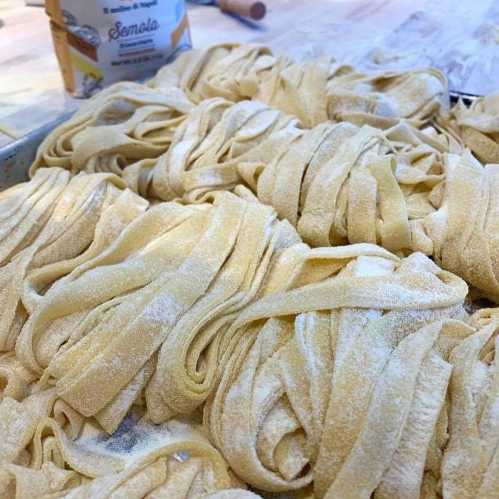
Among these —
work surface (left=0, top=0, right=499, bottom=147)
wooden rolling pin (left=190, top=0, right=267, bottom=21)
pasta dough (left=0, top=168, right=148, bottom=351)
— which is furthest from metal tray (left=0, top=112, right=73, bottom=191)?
wooden rolling pin (left=190, top=0, right=267, bottom=21)

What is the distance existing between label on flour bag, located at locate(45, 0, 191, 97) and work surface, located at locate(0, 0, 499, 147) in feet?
0.35

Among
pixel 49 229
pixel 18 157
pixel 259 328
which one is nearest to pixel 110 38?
pixel 18 157

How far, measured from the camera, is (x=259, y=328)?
0.88 m

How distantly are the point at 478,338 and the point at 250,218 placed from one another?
43 cm

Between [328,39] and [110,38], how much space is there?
0.85 meters

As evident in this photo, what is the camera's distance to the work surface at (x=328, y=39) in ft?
5.69

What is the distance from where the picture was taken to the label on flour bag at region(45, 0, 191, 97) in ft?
5.33

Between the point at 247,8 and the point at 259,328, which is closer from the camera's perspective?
the point at 259,328

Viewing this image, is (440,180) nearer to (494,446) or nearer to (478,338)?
(478,338)

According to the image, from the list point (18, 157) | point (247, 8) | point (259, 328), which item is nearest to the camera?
point (259, 328)

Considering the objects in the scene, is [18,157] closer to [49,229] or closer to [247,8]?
[49,229]

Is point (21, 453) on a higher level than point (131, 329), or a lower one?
lower

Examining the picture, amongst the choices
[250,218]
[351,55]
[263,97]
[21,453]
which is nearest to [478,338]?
[250,218]

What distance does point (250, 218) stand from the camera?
3.35 ft
